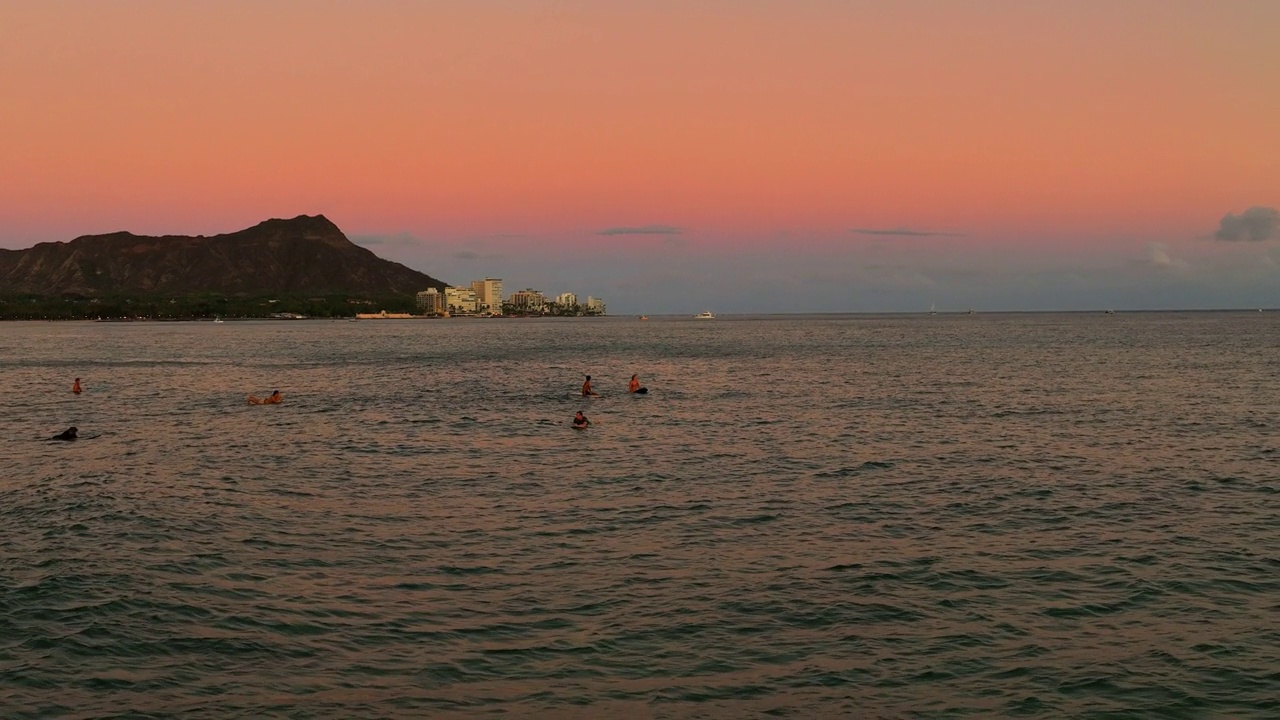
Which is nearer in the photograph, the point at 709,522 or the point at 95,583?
the point at 95,583

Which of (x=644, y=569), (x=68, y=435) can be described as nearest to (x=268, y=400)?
(x=68, y=435)

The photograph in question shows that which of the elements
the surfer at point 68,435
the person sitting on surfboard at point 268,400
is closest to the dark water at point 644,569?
the surfer at point 68,435

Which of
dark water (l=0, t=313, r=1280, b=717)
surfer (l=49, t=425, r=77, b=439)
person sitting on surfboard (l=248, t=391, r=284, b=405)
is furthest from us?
person sitting on surfboard (l=248, t=391, r=284, b=405)

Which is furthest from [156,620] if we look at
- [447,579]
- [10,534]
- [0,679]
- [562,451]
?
[562,451]

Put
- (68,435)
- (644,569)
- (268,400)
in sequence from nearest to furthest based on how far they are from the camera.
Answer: (644,569) < (68,435) < (268,400)

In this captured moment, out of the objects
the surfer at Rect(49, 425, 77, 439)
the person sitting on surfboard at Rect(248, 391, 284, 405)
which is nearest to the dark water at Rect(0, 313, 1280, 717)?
the surfer at Rect(49, 425, 77, 439)

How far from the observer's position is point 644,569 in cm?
2220

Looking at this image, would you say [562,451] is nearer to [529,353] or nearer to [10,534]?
[10,534]

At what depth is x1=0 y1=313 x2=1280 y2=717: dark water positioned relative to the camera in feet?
51.1

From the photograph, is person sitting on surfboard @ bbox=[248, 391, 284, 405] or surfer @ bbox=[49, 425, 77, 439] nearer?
surfer @ bbox=[49, 425, 77, 439]

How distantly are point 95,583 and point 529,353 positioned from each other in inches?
4866

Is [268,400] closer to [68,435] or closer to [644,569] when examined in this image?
[68,435]

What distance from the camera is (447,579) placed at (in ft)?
70.2

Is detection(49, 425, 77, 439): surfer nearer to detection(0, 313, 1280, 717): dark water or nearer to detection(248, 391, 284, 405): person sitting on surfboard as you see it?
detection(0, 313, 1280, 717): dark water
